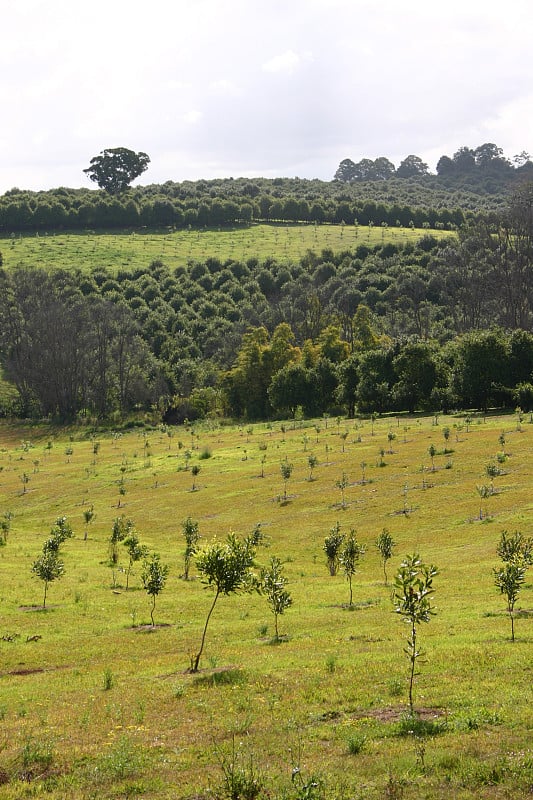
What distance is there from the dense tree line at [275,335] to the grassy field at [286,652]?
3952 centimetres

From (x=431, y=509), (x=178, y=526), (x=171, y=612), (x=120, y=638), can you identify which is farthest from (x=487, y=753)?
(x=178, y=526)

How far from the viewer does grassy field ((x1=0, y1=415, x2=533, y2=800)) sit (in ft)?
55.2

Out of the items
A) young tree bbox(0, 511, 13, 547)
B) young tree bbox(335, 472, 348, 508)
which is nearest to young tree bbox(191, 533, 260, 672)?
young tree bbox(335, 472, 348, 508)

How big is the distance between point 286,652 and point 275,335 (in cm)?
11633

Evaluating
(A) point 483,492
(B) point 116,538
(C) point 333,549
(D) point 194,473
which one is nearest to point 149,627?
(C) point 333,549

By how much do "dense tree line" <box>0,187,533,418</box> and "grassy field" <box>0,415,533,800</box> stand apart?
39.5 metres

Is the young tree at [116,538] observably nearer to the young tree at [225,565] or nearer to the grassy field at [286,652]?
the grassy field at [286,652]

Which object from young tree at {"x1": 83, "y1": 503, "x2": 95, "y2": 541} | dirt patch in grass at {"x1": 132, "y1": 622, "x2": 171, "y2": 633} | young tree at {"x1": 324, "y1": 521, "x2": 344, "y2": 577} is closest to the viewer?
dirt patch in grass at {"x1": 132, "y1": 622, "x2": 171, "y2": 633}

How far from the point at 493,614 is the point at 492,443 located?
44.3 m

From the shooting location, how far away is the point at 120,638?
34656mm

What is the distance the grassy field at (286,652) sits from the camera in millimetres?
16812

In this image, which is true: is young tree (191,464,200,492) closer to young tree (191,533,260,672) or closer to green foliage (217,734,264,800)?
young tree (191,533,260,672)

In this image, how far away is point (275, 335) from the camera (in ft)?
468

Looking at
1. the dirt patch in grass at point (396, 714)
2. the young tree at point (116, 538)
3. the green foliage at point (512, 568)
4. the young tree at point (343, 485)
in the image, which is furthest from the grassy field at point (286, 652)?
the young tree at point (116, 538)
